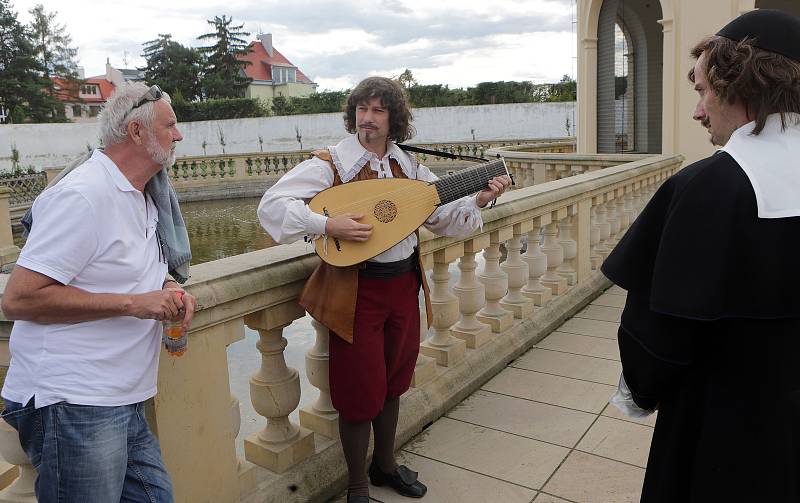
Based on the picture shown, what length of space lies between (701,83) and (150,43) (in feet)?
227

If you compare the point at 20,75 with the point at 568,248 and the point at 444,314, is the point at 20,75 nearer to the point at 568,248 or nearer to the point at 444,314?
the point at 568,248

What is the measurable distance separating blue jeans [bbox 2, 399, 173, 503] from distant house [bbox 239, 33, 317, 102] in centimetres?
6698

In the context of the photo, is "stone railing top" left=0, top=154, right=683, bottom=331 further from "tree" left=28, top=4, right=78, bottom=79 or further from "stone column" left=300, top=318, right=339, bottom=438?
"tree" left=28, top=4, right=78, bottom=79

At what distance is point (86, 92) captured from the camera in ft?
210

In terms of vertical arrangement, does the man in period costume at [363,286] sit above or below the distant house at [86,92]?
below

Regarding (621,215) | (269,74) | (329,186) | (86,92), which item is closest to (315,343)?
(329,186)

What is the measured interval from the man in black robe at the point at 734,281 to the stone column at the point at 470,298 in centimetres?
242

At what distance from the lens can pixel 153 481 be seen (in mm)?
1878

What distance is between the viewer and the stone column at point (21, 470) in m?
1.96

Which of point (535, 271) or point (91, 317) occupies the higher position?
point (91, 317)

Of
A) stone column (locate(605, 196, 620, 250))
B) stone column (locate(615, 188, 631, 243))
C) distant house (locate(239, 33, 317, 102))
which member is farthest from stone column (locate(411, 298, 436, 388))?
distant house (locate(239, 33, 317, 102))

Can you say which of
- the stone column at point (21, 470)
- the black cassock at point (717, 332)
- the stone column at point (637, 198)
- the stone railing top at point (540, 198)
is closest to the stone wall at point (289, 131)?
the stone column at point (637, 198)

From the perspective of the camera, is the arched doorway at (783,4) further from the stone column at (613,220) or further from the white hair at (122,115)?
the white hair at (122,115)

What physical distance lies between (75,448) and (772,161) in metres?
1.77
